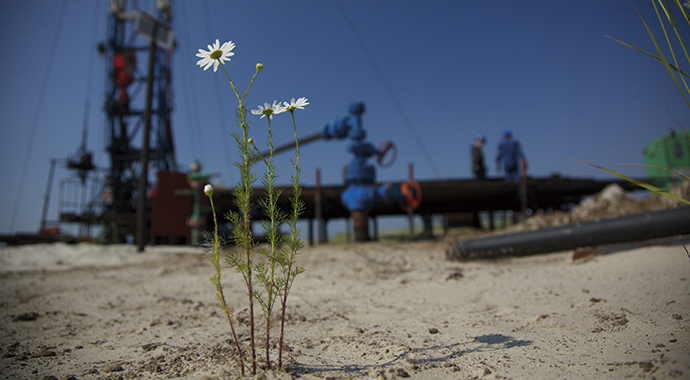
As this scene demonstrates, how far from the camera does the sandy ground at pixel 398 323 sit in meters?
1.65

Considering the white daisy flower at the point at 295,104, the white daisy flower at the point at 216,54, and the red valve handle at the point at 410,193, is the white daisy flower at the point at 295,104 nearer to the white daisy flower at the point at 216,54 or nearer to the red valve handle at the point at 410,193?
the white daisy flower at the point at 216,54

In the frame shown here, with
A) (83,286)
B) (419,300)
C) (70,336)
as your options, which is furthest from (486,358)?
(83,286)

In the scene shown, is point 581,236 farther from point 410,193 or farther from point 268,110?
point 410,193

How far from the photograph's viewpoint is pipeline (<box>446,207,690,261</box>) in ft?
11.9

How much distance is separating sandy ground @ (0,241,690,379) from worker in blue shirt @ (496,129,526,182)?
5.53m

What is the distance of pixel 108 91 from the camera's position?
20.7 metres

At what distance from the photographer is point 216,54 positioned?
4.71ft

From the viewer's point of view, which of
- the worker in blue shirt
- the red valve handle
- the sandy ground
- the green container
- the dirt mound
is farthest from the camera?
the green container

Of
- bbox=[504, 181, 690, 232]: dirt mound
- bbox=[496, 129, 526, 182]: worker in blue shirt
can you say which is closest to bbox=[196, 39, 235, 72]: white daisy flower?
bbox=[504, 181, 690, 232]: dirt mound

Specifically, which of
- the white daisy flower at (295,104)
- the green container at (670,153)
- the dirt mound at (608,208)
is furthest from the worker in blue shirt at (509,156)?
the white daisy flower at (295,104)

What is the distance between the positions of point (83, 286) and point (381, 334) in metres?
3.99

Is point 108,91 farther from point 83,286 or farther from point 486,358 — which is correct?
→ point 486,358

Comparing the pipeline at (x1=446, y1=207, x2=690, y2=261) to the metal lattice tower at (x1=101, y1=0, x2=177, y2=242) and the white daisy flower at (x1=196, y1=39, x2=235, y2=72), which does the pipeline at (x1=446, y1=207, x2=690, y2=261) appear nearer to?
the white daisy flower at (x1=196, y1=39, x2=235, y2=72)

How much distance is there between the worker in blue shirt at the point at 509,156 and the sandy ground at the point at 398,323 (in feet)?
18.1
